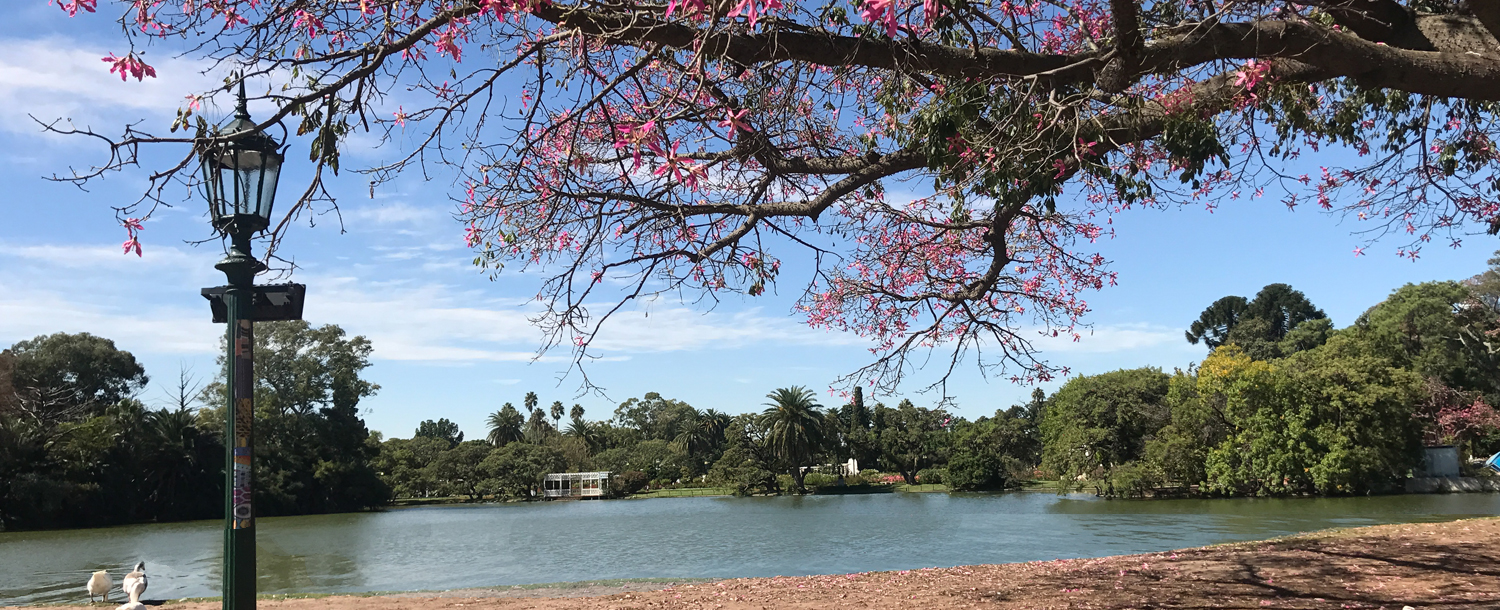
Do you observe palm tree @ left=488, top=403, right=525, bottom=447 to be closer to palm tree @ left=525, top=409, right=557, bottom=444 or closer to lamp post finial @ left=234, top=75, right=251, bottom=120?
palm tree @ left=525, top=409, right=557, bottom=444

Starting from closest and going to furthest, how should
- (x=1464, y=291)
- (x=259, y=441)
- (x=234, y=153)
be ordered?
(x=234, y=153) → (x=1464, y=291) → (x=259, y=441)


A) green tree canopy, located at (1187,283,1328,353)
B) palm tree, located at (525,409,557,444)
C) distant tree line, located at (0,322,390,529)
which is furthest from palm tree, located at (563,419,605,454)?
green tree canopy, located at (1187,283,1328,353)

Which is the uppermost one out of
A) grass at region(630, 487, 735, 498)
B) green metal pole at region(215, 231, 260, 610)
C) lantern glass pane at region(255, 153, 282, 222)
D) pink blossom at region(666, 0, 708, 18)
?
pink blossom at region(666, 0, 708, 18)

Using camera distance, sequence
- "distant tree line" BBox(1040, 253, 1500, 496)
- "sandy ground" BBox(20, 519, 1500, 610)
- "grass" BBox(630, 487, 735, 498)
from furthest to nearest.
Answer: "grass" BBox(630, 487, 735, 498) → "distant tree line" BBox(1040, 253, 1500, 496) → "sandy ground" BBox(20, 519, 1500, 610)

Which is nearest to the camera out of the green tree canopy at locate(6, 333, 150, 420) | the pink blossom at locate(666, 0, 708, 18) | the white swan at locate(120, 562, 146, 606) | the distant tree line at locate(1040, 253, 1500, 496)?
the pink blossom at locate(666, 0, 708, 18)

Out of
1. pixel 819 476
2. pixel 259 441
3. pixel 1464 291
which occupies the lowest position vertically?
pixel 819 476

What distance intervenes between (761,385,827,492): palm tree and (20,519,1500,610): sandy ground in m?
40.9

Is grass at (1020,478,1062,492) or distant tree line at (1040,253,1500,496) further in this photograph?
grass at (1020,478,1062,492)

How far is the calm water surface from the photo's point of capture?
48.2 feet

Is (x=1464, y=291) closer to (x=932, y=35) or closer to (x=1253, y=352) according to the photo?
(x=1253, y=352)

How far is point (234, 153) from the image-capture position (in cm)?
339

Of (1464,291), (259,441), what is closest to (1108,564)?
(1464,291)

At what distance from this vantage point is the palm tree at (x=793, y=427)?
164 feet

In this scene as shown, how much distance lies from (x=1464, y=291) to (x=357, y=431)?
52.8 meters
